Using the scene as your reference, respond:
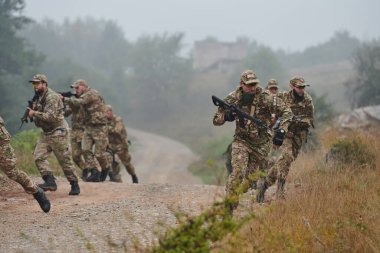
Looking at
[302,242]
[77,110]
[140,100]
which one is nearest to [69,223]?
[302,242]

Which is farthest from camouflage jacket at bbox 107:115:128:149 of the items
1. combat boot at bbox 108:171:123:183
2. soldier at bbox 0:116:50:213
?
soldier at bbox 0:116:50:213

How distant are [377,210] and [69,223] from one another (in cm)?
332

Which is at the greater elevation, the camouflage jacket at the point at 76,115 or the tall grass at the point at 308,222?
the camouflage jacket at the point at 76,115

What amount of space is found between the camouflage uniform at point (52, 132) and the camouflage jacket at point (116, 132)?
2.70 metres

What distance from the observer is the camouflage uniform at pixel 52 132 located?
644 cm

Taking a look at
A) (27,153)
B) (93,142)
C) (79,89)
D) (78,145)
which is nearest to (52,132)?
(79,89)

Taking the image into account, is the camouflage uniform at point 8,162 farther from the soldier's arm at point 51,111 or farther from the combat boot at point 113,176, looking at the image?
the combat boot at point 113,176

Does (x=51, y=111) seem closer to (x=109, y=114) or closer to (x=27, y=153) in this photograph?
(x=109, y=114)

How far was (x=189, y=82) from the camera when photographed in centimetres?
4897

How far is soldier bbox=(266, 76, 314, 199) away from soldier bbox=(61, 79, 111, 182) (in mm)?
3494

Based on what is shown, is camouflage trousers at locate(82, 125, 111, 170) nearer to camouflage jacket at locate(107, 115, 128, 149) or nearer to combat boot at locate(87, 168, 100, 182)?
combat boot at locate(87, 168, 100, 182)

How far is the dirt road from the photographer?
168 inches

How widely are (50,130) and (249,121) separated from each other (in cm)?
298

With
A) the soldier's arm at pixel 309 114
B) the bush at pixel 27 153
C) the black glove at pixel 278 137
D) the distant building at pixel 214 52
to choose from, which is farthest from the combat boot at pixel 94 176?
the distant building at pixel 214 52
